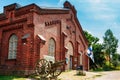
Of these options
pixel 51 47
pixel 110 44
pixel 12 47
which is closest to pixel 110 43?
pixel 110 44

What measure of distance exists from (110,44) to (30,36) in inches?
2083

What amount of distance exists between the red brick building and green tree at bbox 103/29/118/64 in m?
41.1

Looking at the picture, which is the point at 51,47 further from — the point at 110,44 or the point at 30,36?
the point at 110,44

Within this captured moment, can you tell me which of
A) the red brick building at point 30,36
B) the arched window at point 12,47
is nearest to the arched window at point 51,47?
the red brick building at point 30,36

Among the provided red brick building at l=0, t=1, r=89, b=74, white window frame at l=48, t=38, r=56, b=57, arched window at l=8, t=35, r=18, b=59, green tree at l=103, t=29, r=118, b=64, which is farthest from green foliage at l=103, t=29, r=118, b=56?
arched window at l=8, t=35, r=18, b=59

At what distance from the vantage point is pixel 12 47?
24.2m

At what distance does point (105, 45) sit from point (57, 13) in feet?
151

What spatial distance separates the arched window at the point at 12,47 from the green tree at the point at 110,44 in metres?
47.9

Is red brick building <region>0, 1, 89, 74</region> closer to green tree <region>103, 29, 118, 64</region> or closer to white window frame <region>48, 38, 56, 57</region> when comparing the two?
white window frame <region>48, 38, 56, 57</region>

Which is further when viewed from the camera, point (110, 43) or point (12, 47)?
point (110, 43)

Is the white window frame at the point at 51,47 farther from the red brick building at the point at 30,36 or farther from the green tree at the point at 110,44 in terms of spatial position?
the green tree at the point at 110,44

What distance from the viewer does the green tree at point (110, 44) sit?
228 feet

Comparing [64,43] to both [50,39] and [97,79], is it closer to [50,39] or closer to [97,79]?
[50,39]

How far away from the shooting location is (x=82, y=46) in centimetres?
3662
